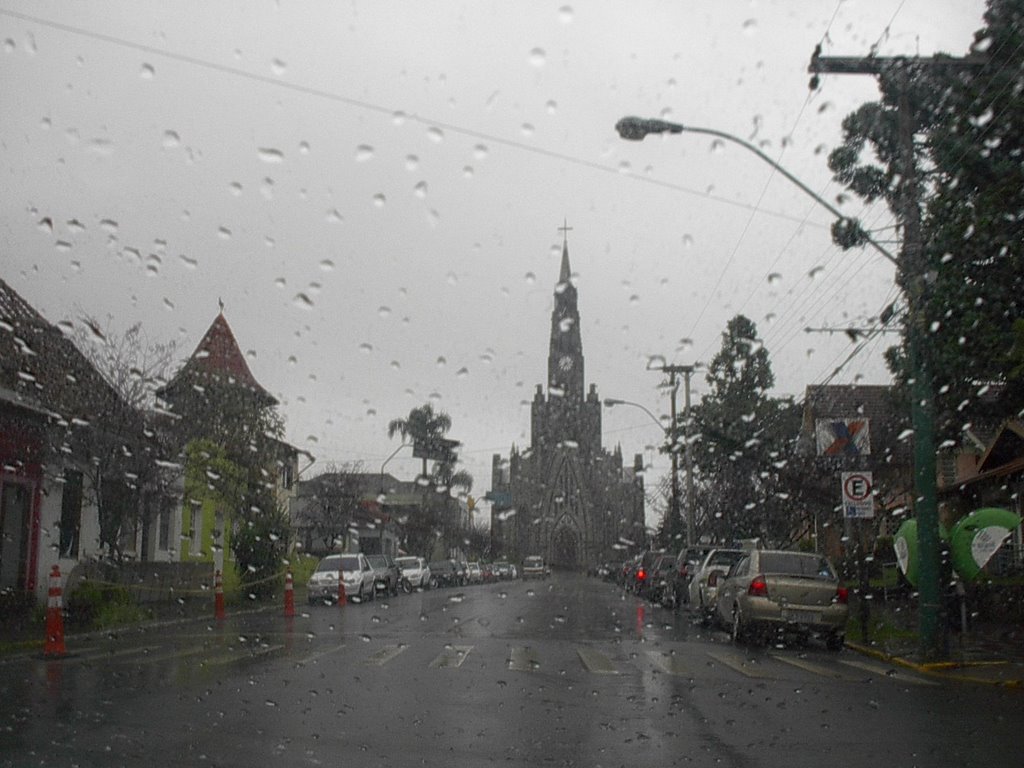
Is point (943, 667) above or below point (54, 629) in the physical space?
below

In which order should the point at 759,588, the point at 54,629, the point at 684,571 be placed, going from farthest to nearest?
the point at 684,571, the point at 759,588, the point at 54,629

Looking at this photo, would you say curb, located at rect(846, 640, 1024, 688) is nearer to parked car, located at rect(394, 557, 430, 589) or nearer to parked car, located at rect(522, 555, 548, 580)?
parked car, located at rect(394, 557, 430, 589)

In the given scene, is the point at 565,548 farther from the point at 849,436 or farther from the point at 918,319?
the point at 918,319

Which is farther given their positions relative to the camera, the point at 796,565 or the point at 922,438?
the point at 796,565

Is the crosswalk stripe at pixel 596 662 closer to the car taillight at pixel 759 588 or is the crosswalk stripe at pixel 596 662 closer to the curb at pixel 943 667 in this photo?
the car taillight at pixel 759 588

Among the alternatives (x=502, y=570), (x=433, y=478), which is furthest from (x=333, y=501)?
(x=502, y=570)

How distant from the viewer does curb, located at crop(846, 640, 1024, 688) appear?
1258cm

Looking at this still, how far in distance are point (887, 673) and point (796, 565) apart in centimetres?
454

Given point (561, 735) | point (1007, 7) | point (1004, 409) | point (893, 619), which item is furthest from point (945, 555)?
point (561, 735)

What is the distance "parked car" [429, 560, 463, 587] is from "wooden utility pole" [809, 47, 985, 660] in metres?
34.0

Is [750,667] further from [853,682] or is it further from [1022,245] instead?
[1022,245]

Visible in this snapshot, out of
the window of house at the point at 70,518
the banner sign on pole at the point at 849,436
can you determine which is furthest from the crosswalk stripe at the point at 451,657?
the window of house at the point at 70,518

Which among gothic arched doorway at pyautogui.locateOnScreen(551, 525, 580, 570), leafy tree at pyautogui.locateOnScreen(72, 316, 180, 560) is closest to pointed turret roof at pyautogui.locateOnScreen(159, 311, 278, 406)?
leafy tree at pyautogui.locateOnScreen(72, 316, 180, 560)

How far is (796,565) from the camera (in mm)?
18281
